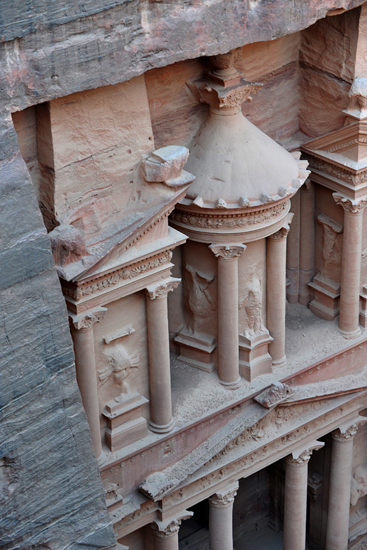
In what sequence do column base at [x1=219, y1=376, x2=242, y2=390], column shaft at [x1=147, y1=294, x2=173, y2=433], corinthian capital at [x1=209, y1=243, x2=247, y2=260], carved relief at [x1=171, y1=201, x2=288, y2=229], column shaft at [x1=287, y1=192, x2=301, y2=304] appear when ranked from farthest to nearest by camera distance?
column shaft at [x1=287, y1=192, x2=301, y2=304] → column base at [x1=219, y1=376, x2=242, y2=390] → corinthian capital at [x1=209, y1=243, x2=247, y2=260] → carved relief at [x1=171, y1=201, x2=288, y2=229] → column shaft at [x1=147, y1=294, x2=173, y2=433]

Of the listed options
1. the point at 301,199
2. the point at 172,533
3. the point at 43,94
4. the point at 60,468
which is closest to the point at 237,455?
the point at 172,533

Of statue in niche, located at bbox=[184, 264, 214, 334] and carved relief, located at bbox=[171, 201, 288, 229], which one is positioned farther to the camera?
statue in niche, located at bbox=[184, 264, 214, 334]

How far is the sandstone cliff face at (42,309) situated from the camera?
36.0ft

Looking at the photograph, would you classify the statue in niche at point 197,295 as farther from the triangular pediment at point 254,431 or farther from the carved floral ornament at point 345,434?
the carved floral ornament at point 345,434

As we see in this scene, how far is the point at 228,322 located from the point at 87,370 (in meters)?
2.96

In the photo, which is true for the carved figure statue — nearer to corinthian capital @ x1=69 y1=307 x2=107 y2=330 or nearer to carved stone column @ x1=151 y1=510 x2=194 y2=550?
carved stone column @ x1=151 y1=510 x2=194 y2=550

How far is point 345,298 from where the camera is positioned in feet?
60.8

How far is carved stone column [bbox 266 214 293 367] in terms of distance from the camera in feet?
55.3

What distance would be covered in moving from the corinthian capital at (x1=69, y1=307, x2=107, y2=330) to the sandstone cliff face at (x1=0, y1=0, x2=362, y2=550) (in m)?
2.59

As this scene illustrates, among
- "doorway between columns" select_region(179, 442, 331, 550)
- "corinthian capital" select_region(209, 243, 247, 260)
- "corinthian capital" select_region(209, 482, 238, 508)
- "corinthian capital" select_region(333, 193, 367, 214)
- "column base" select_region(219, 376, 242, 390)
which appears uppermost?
"corinthian capital" select_region(209, 243, 247, 260)

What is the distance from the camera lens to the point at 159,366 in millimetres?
15680

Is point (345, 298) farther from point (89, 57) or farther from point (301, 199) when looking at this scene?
point (89, 57)

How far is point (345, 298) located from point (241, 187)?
3963 mm

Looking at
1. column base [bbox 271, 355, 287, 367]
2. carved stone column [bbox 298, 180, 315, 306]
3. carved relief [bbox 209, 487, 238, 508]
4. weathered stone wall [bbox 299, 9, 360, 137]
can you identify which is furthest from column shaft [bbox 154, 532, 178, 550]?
weathered stone wall [bbox 299, 9, 360, 137]
